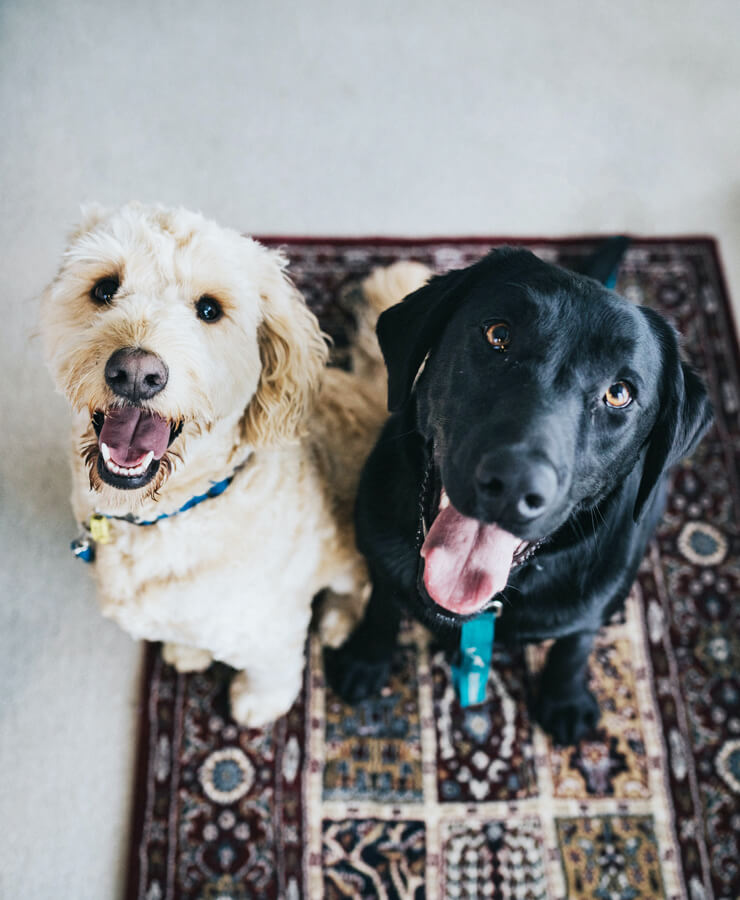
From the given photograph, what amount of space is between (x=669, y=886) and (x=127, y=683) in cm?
129

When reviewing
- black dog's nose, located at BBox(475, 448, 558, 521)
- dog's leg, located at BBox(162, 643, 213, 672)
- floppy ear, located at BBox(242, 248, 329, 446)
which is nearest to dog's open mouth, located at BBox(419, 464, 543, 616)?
black dog's nose, located at BBox(475, 448, 558, 521)

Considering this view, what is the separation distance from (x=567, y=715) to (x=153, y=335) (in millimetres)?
1256

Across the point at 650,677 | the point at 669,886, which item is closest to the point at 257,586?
the point at 650,677

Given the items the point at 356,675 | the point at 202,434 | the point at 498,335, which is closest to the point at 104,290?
the point at 202,434

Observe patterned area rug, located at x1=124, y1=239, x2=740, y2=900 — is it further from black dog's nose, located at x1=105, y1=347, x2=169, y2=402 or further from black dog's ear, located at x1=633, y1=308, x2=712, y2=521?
black dog's nose, located at x1=105, y1=347, x2=169, y2=402

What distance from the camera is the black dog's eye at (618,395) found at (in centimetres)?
107

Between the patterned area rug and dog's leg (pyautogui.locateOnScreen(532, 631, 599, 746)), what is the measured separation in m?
0.04

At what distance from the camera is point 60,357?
3.78 ft

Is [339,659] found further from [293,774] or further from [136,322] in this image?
[136,322]

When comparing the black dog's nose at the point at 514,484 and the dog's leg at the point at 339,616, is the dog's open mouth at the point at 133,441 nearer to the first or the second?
the black dog's nose at the point at 514,484

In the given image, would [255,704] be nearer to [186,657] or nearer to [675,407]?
[186,657]

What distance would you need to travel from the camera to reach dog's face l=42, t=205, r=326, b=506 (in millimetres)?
1070

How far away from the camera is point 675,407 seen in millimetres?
1139

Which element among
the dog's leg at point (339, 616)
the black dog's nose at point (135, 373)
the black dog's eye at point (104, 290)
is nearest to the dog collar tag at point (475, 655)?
the dog's leg at point (339, 616)
